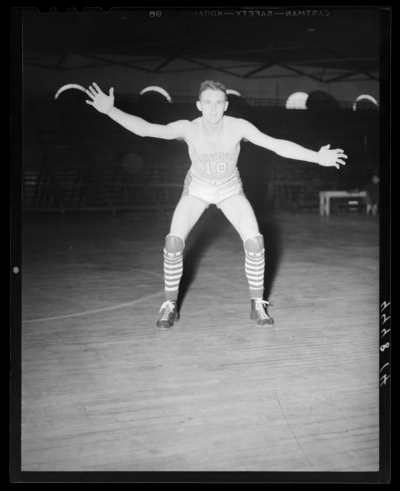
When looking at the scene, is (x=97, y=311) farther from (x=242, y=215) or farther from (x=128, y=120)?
(x=128, y=120)

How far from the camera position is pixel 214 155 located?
418 centimetres

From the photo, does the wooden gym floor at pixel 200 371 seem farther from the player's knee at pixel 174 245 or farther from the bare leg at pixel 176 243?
the player's knee at pixel 174 245

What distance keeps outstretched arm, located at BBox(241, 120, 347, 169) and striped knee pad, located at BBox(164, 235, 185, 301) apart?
38.0 inches

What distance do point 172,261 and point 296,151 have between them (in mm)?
1303

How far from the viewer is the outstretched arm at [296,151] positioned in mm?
3414

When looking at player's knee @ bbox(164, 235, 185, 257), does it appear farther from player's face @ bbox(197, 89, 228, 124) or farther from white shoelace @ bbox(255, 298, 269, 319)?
player's face @ bbox(197, 89, 228, 124)

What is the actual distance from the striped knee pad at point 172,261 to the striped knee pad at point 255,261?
524mm

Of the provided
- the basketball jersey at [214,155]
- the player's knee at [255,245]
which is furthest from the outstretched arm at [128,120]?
the player's knee at [255,245]

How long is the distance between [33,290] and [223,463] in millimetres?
3828

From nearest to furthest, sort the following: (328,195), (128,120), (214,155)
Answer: (128,120) → (214,155) → (328,195)

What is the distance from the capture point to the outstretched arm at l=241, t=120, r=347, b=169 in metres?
3.41

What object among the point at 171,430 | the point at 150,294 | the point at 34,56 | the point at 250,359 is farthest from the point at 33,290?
the point at 34,56

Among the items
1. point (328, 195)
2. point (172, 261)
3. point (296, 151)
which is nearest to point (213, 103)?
point (296, 151)

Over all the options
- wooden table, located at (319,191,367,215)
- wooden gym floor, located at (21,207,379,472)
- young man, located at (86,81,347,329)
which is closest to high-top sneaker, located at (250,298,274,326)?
young man, located at (86,81,347,329)
